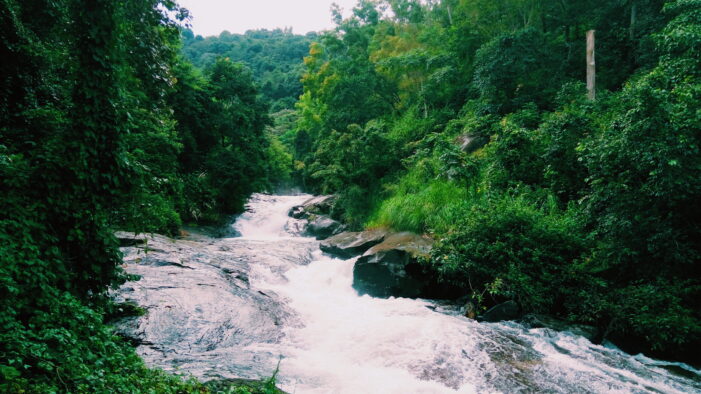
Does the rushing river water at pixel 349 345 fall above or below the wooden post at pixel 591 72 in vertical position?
below

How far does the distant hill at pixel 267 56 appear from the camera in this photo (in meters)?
63.2

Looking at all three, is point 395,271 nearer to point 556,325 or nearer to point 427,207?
point 427,207

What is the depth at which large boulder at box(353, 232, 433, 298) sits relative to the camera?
922 cm

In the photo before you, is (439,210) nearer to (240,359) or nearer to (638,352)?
(638,352)

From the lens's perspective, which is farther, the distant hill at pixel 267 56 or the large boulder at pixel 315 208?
the distant hill at pixel 267 56

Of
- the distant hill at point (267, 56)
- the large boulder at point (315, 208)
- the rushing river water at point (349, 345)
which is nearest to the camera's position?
the rushing river water at point (349, 345)

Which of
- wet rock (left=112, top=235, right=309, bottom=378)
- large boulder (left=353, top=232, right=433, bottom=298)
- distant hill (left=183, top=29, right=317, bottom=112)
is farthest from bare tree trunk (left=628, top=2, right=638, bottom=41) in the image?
distant hill (left=183, top=29, right=317, bottom=112)

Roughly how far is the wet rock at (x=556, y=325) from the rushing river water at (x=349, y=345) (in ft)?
0.67

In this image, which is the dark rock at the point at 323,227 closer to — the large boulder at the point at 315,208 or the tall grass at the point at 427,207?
the large boulder at the point at 315,208

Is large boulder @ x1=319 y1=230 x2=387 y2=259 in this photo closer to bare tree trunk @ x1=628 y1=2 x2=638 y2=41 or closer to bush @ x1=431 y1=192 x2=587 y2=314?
bush @ x1=431 y1=192 x2=587 y2=314

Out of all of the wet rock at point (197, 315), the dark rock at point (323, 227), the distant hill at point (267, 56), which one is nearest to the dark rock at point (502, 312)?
the wet rock at point (197, 315)

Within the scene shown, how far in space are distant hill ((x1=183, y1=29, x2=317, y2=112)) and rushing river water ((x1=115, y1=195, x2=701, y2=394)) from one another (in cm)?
5443

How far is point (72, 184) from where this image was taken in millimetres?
4508

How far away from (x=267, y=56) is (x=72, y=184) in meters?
84.1
